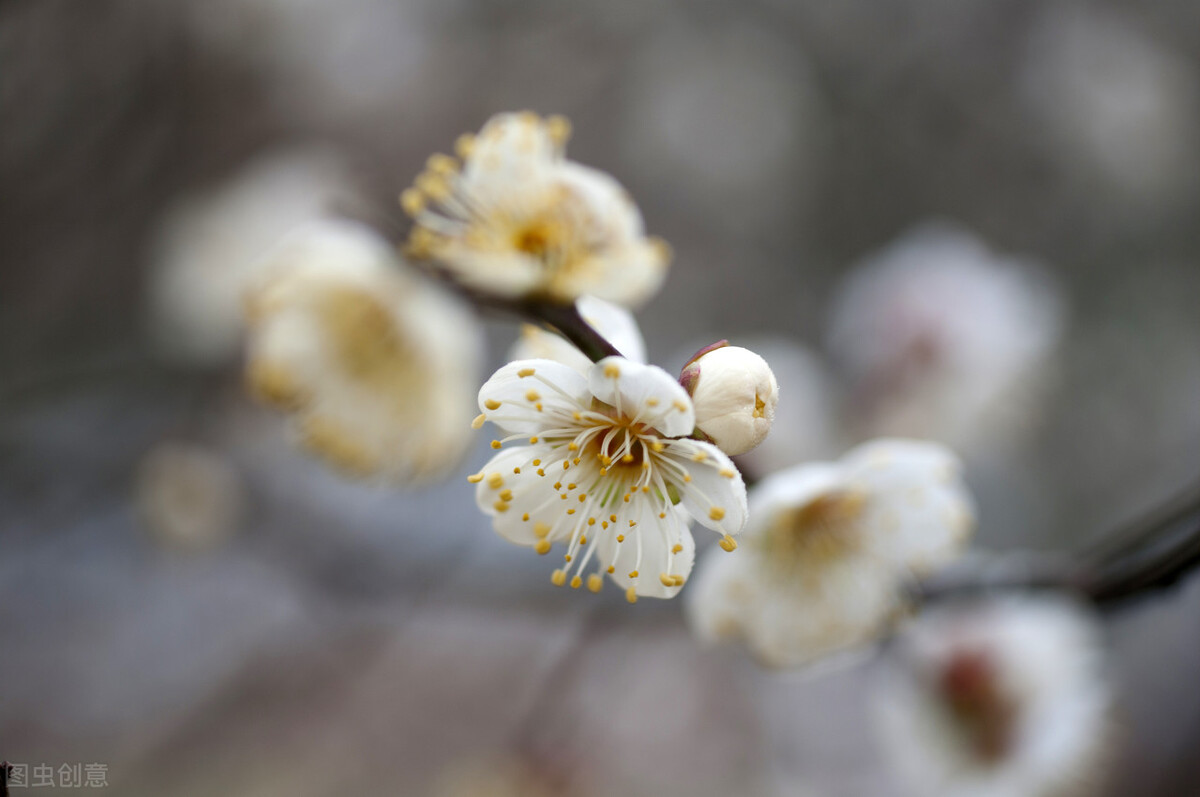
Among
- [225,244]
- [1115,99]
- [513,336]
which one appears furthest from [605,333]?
[1115,99]

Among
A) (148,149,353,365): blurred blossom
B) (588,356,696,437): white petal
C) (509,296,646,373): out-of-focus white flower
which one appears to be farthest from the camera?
(148,149,353,365): blurred blossom

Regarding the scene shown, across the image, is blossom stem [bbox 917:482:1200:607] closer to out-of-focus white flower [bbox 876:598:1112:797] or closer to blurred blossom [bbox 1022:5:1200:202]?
out-of-focus white flower [bbox 876:598:1112:797]

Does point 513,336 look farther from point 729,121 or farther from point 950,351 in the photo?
point 950,351

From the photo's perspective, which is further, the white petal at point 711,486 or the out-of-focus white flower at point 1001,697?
the out-of-focus white flower at point 1001,697

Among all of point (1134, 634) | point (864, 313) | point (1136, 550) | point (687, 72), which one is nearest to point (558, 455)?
point (1136, 550)

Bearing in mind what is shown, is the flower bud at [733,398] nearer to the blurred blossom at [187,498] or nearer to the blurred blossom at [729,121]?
the blurred blossom at [187,498]

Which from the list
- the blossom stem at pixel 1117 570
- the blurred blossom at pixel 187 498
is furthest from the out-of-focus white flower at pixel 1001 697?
the blurred blossom at pixel 187 498

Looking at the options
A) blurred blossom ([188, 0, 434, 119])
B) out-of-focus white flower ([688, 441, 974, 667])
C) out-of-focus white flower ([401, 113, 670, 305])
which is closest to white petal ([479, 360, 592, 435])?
out-of-focus white flower ([401, 113, 670, 305])
